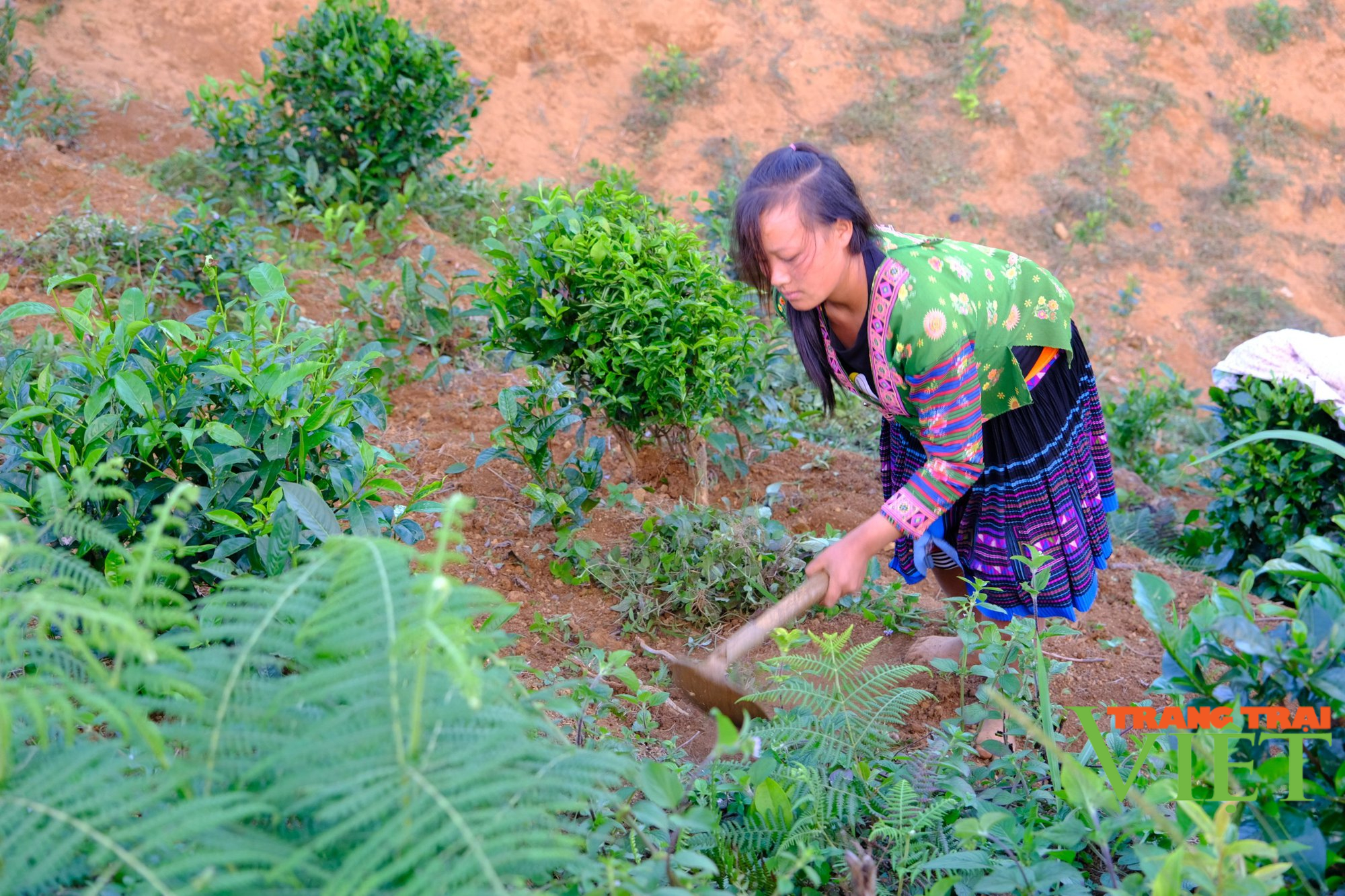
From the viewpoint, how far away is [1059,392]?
103 inches

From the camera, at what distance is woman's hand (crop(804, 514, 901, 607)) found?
2254mm

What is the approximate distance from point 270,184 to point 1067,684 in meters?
4.19

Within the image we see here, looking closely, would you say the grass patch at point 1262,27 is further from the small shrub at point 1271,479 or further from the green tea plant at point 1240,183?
the small shrub at point 1271,479

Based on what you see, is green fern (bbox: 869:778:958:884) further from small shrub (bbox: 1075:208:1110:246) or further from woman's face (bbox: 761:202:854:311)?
small shrub (bbox: 1075:208:1110:246)

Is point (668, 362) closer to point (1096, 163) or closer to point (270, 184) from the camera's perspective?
point (270, 184)

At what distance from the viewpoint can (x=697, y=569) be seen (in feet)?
9.30

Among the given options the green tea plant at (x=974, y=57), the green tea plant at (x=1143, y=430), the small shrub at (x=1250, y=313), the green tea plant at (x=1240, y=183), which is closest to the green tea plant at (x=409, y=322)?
the green tea plant at (x=1143, y=430)

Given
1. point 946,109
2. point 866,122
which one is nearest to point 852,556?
point 866,122

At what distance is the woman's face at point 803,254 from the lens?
2113 mm

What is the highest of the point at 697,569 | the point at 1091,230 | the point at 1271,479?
the point at 697,569

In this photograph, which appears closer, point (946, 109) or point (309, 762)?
point (309, 762)

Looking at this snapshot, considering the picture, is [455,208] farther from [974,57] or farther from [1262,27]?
[1262,27]

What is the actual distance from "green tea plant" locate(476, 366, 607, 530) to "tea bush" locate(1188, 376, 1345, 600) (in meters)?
2.70

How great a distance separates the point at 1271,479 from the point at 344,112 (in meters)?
4.48
